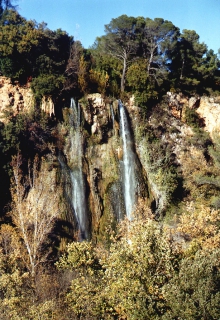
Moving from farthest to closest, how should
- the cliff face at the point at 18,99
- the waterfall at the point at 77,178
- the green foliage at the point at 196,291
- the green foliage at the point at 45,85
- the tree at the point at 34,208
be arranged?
the green foliage at the point at 45,85
the cliff face at the point at 18,99
the waterfall at the point at 77,178
the tree at the point at 34,208
the green foliage at the point at 196,291

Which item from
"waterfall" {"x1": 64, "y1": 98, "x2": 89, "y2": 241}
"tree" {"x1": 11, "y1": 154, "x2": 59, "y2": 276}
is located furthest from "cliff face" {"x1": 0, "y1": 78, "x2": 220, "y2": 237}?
"tree" {"x1": 11, "y1": 154, "x2": 59, "y2": 276}

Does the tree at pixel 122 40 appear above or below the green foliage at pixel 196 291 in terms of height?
above

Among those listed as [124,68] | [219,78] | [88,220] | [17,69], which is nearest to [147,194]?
[88,220]

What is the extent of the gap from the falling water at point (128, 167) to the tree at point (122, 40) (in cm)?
343

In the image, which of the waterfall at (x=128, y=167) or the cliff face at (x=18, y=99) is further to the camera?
the waterfall at (x=128, y=167)

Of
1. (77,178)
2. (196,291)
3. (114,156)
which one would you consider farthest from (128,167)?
(196,291)

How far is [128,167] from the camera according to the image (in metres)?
24.9

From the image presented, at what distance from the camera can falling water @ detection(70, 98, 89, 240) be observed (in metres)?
22.0

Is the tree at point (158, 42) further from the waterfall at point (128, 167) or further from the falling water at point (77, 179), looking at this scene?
the falling water at point (77, 179)

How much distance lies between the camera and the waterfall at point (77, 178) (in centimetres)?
2198

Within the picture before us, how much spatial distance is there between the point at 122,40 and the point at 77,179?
1322 centimetres

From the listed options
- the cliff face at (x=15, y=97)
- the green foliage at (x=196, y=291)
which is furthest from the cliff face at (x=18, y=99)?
the green foliage at (x=196, y=291)

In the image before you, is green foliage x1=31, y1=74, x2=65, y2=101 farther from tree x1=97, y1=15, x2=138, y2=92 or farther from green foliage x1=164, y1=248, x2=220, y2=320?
green foliage x1=164, y1=248, x2=220, y2=320

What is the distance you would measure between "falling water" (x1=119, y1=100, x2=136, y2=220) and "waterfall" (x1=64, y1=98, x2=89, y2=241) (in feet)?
10.6
